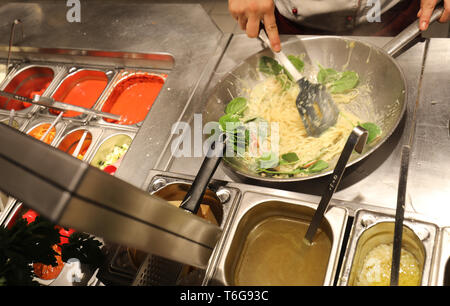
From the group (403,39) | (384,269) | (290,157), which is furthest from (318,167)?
(403,39)

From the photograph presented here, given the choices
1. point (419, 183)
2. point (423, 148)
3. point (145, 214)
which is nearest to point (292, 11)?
point (423, 148)

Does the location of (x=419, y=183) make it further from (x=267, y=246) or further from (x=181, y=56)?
(x=181, y=56)

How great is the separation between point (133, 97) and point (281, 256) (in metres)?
1.80

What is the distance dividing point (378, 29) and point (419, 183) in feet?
4.54

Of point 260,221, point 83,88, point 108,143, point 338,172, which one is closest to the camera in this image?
point 338,172

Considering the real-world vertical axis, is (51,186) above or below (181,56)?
below

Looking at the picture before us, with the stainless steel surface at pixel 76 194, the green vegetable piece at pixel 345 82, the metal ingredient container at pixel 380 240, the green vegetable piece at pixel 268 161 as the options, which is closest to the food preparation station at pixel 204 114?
the metal ingredient container at pixel 380 240

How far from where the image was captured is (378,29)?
2.54 meters

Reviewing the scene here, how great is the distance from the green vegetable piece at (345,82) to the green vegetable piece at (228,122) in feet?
2.03

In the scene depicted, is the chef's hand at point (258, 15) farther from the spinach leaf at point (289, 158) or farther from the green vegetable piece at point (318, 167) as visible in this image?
the green vegetable piece at point (318, 167)

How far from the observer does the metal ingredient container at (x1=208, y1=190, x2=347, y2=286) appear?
4.86 feet

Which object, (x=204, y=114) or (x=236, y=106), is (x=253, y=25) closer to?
(x=236, y=106)

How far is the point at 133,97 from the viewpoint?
110 inches

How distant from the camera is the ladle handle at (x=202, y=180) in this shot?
1528 mm
